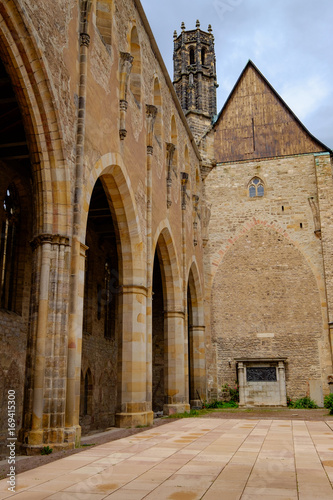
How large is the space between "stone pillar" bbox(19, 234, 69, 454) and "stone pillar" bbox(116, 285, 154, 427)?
4.05 m

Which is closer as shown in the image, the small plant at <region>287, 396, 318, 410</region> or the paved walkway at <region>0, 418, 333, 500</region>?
the paved walkway at <region>0, 418, 333, 500</region>

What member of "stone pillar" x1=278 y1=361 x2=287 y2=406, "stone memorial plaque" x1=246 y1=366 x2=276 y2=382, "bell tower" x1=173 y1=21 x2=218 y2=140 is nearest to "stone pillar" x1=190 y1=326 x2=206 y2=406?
"stone memorial plaque" x1=246 y1=366 x2=276 y2=382

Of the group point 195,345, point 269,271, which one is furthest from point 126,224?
point 269,271

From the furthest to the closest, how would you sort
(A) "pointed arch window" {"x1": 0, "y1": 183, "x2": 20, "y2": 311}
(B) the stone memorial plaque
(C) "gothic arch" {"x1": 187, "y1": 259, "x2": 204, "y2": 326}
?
(C) "gothic arch" {"x1": 187, "y1": 259, "x2": 204, "y2": 326} → (B) the stone memorial plaque → (A) "pointed arch window" {"x1": 0, "y1": 183, "x2": 20, "y2": 311}

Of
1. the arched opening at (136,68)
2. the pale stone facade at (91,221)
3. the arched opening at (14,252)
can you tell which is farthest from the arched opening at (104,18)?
the arched opening at (14,252)

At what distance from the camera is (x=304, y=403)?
19.9m

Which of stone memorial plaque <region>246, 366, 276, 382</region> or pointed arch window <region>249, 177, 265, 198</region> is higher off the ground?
pointed arch window <region>249, 177, 265, 198</region>

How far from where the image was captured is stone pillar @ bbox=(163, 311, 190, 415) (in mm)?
15703

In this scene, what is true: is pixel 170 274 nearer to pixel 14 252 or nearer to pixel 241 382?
pixel 14 252

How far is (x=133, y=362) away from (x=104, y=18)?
305 inches

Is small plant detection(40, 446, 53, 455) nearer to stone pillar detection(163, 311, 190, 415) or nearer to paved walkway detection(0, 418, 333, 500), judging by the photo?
paved walkway detection(0, 418, 333, 500)

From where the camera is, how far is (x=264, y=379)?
20.7 m

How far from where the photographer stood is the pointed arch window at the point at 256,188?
76.4 feet

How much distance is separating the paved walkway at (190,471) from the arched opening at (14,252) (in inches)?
170
